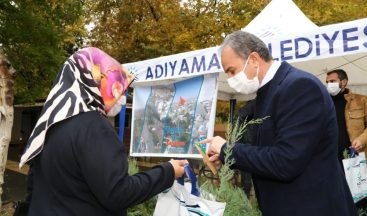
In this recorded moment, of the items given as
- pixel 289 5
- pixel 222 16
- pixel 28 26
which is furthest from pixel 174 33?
pixel 289 5

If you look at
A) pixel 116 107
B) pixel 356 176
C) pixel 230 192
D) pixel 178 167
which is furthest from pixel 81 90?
pixel 356 176

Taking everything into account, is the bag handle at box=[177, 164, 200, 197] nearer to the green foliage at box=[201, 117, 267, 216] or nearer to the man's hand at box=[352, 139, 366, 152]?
the green foliage at box=[201, 117, 267, 216]

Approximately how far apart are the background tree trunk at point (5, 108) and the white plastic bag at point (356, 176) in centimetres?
384

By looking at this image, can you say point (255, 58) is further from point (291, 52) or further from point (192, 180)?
point (291, 52)

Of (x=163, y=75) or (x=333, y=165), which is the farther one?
(x=163, y=75)

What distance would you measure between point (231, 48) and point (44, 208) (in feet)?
3.45

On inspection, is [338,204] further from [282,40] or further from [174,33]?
[174,33]

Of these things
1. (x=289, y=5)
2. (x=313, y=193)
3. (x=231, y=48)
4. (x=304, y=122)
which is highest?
(x=289, y=5)

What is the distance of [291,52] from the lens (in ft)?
13.1

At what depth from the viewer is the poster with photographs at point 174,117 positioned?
16.9 ft

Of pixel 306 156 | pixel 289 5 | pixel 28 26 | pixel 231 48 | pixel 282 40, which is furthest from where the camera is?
pixel 28 26

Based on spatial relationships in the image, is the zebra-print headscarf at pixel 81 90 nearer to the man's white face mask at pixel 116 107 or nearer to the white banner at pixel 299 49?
the man's white face mask at pixel 116 107

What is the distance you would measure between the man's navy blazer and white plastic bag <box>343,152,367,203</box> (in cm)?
181

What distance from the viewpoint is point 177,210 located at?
2117mm
